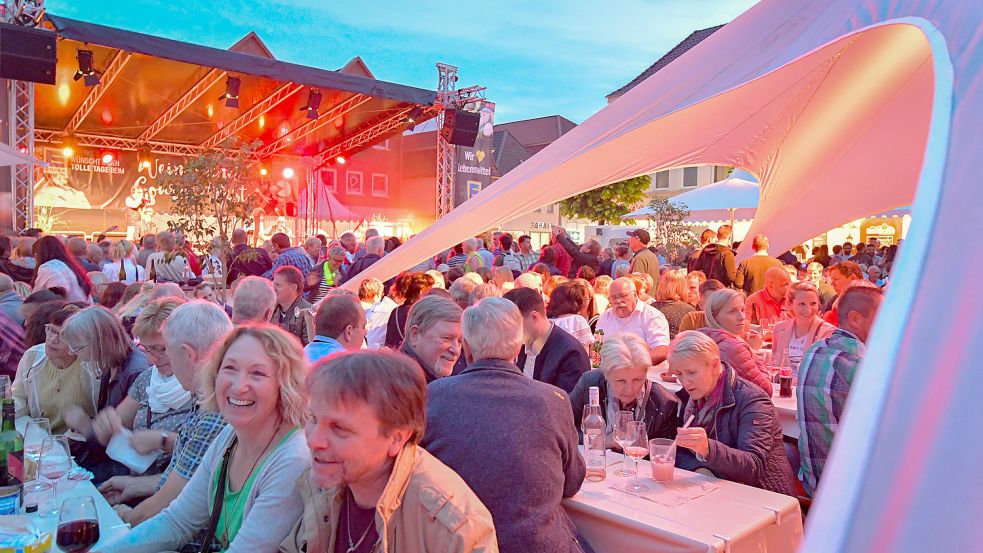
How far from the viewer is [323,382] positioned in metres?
1.80

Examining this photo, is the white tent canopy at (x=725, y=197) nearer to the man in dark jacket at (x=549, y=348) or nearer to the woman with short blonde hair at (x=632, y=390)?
Answer: the man in dark jacket at (x=549, y=348)

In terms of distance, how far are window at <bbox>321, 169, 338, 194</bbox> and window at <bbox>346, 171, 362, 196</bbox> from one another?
512mm

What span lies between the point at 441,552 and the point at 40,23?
1078cm

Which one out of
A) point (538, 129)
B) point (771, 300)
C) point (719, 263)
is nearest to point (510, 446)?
point (771, 300)

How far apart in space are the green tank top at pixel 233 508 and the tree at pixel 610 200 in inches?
644

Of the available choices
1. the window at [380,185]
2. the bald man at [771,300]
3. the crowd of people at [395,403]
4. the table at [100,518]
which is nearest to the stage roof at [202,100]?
the window at [380,185]

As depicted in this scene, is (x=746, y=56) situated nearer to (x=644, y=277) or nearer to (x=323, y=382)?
(x=323, y=382)

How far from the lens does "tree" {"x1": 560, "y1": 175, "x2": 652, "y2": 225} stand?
18312 mm

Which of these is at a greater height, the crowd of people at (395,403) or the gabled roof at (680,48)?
the gabled roof at (680,48)

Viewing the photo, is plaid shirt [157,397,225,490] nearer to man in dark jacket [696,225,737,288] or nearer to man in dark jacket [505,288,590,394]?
man in dark jacket [505,288,590,394]

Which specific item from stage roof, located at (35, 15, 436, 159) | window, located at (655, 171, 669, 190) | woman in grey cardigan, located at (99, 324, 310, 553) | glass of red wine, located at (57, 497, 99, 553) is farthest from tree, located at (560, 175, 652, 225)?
window, located at (655, 171, 669, 190)

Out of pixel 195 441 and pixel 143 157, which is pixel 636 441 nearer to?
pixel 195 441

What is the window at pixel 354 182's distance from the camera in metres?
22.8

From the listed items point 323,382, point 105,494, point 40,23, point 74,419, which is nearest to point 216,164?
point 74,419
